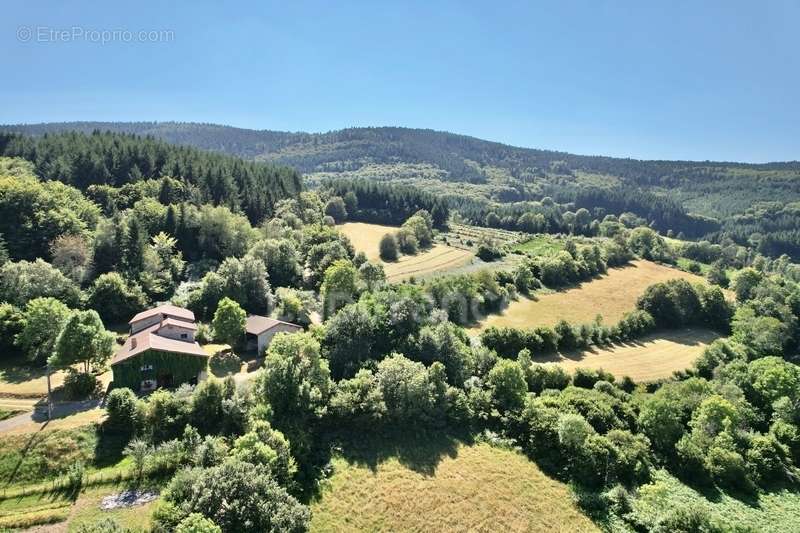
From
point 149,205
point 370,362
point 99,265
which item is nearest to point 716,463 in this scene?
point 370,362

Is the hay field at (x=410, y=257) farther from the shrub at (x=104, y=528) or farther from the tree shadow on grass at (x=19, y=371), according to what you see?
the shrub at (x=104, y=528)

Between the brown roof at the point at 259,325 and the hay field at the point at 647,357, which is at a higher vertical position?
the brown roof at the point at 259,325

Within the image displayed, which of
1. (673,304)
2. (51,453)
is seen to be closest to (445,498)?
(51,453)

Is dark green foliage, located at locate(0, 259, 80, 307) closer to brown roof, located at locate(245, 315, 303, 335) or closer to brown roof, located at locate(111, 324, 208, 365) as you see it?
brown roof, located at locate(111, 324, 208, 365)

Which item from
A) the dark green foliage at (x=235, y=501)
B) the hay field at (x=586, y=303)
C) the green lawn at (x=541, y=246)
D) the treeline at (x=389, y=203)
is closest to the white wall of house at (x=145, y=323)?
the dark green foliage at (x=235, y=501)

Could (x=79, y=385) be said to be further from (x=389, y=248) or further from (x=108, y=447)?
(x=389, y=248)

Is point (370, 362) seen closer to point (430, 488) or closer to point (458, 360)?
point (458, 360)
